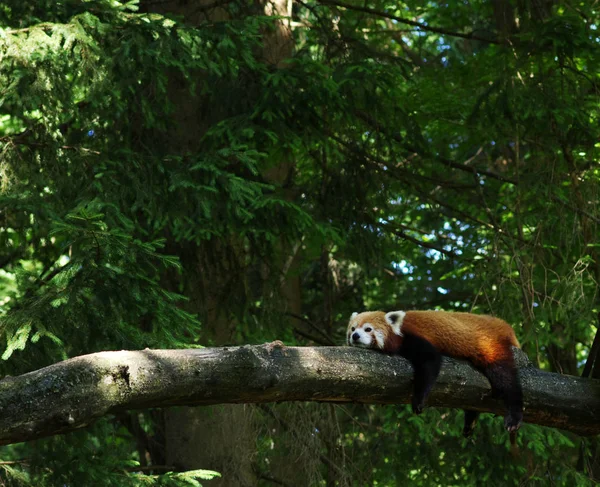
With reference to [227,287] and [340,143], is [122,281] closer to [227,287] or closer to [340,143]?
[227,287]

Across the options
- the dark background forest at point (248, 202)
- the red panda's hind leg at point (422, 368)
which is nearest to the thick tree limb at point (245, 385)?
the red panda's hind leg at point (422, 368)

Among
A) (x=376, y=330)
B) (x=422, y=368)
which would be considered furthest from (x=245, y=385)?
(x=376, y=330)

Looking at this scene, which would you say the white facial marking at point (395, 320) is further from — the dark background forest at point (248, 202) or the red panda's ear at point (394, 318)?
the dark background forest at point (248, 202)

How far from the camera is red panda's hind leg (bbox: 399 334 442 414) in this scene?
483 centimetres

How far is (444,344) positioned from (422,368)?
887mm

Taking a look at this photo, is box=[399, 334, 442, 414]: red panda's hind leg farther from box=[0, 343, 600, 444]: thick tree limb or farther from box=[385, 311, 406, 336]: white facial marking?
box=[385, 311, 406, 336]: white facial marking

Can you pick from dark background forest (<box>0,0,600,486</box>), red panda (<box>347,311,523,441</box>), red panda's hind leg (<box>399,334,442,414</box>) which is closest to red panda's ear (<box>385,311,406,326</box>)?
red panda (<box>347,311,523,441</box>)

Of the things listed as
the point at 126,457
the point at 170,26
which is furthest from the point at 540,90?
the point at 126,457

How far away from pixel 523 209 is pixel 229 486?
194 inches

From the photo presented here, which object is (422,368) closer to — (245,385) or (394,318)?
(394,318)

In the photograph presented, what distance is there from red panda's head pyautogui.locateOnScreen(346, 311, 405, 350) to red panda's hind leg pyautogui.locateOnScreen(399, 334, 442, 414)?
508 mm

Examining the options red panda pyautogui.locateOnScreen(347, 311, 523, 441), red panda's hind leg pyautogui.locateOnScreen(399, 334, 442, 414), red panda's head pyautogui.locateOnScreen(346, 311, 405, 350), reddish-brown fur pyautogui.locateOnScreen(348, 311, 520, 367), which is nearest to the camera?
red panda's hind leg pyautogui.locateOnScreen(399, 334, 442, 414)

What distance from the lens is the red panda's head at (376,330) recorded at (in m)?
5.89

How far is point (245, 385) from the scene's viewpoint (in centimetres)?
414
